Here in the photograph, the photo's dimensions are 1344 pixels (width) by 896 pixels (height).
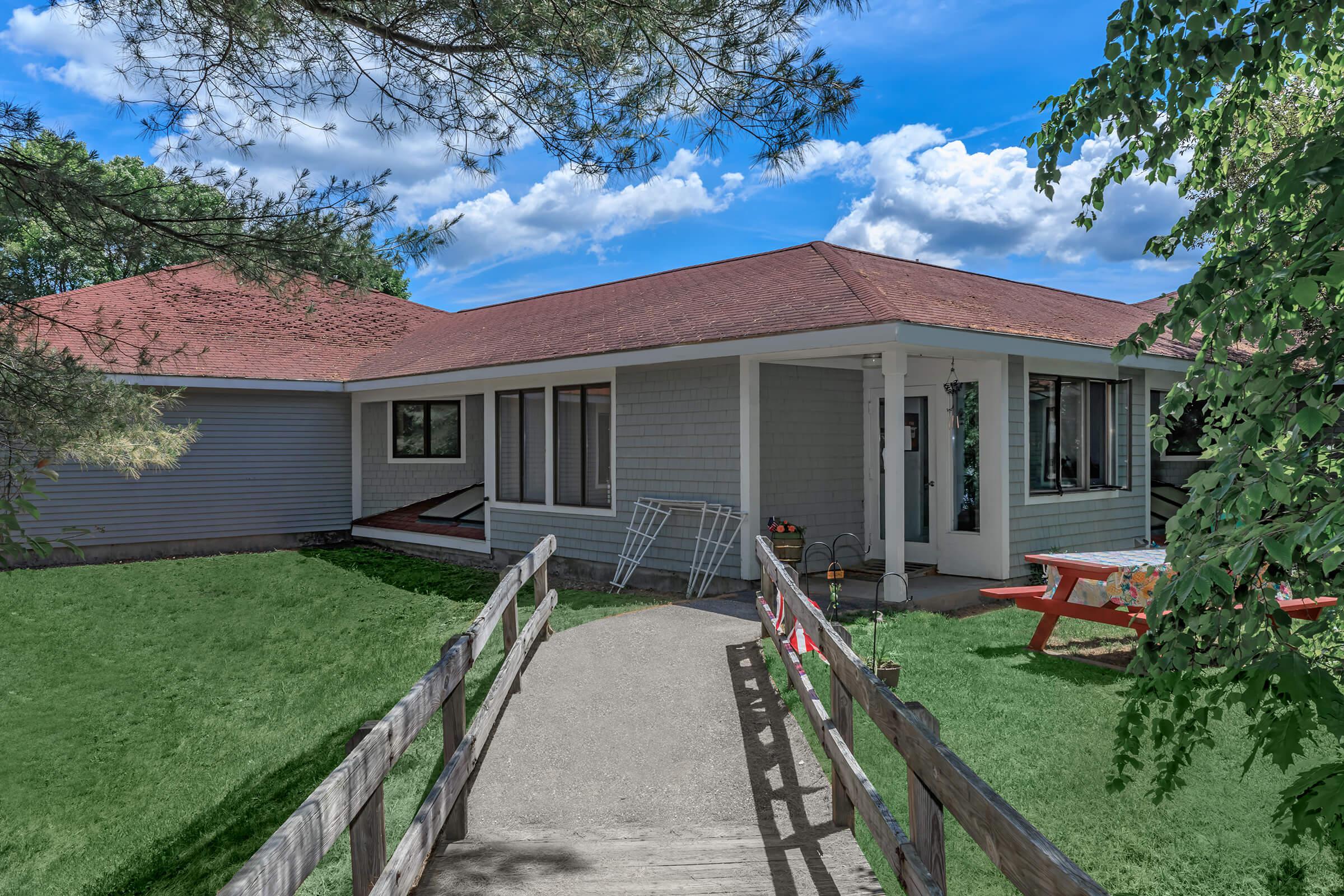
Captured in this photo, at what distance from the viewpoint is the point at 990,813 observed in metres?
2.07

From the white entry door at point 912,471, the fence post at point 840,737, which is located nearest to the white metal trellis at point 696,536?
the white entry door at point 912,471

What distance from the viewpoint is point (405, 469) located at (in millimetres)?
16156

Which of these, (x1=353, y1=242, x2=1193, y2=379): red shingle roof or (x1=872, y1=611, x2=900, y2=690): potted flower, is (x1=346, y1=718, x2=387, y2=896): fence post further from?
(x1=353, y1=242, x2=1193, y2=379): red shingle roof

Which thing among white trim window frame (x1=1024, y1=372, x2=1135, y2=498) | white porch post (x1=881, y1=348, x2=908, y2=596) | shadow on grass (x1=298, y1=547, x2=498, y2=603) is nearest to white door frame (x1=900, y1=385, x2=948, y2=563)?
white trim window frame (x1=1024, y1=372, x2=1135, y2=498)

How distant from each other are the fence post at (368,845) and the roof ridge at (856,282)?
6468 millimetres

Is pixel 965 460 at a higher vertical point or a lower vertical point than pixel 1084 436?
lower

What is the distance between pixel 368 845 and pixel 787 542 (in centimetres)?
683

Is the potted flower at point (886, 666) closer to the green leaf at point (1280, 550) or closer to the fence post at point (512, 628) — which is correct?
the fence post at point (512, 628)

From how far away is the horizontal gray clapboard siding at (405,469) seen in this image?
631 inches

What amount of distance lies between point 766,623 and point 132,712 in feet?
17.8

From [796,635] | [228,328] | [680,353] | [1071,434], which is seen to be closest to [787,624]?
[796,635]

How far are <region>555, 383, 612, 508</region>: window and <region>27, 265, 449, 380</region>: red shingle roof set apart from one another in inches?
160

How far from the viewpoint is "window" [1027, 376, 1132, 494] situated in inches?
407

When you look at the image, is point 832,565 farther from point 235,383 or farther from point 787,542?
point 235,383
